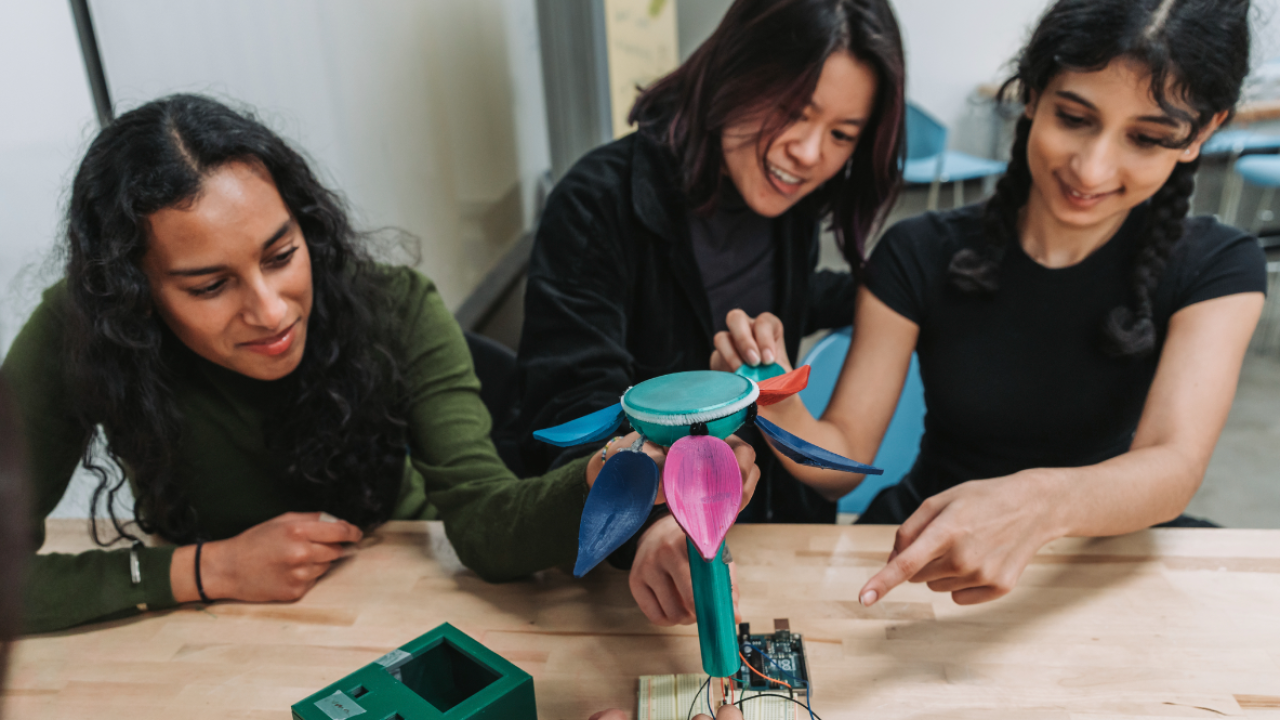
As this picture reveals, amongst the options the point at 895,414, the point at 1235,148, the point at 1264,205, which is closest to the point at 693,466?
the point at 895,414

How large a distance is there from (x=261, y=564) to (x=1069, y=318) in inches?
44.6

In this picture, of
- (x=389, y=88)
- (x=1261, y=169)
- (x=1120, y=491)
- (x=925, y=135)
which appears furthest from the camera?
(x=925, y=135)

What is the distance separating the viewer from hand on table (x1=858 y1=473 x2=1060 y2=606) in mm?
717

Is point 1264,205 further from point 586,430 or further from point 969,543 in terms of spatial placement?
point 586,430

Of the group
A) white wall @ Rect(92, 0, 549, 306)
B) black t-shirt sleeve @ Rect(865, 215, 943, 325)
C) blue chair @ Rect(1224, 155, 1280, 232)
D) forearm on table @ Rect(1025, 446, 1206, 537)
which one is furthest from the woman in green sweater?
→ blue chair @ Rect(1224, 155, 1280, 232)

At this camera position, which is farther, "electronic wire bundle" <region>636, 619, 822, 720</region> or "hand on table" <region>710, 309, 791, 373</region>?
"hand on table" <region>710, 309, 791, 373</region>

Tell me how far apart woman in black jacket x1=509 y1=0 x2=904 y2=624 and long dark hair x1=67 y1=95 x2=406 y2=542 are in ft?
0.77

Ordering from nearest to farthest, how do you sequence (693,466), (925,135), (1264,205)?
(693,466)
(925,135)
(1264,205)

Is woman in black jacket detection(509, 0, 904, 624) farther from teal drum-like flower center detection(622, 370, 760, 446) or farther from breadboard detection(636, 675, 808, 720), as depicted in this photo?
teal drum-like flower center detection(622, 370, 760, 446)

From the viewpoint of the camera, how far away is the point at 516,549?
89 centimetres

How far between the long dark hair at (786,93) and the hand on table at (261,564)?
0.71 m

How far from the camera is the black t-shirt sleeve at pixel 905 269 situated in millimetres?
1240

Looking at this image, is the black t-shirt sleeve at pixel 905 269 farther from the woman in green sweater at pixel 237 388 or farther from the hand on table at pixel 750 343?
the woman in green sweater at pixel 237 388

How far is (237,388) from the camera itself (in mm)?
1045
